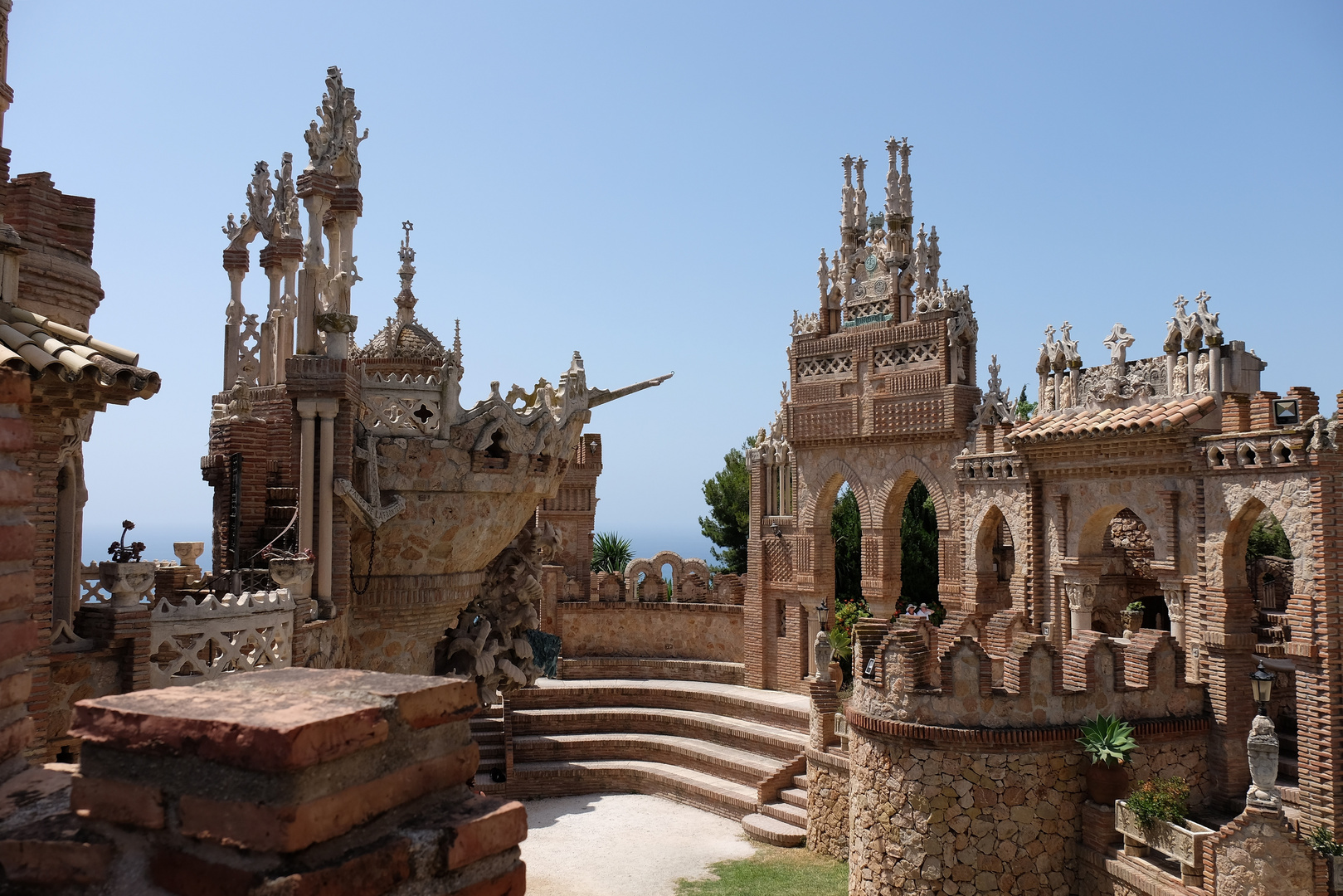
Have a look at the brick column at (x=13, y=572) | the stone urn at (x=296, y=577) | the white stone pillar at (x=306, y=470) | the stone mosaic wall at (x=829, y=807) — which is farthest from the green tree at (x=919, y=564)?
the brick column at (x=13, y=572)

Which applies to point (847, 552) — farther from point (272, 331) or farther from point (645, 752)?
point (272, 331)

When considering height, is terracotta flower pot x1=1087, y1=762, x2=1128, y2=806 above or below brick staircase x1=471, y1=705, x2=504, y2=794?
above

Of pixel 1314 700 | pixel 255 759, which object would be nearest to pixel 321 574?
pixel 255 759

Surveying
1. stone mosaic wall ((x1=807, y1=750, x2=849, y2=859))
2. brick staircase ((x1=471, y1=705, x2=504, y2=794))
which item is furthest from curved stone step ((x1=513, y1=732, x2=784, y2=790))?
stone mosaic wall ((x1=807, y1=750, x2=849, y2=859))

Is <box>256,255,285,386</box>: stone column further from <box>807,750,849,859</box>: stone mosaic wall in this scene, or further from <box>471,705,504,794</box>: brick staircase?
<box>807,750,849,859</box>: stone mosaic wall

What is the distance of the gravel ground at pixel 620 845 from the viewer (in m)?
16.1

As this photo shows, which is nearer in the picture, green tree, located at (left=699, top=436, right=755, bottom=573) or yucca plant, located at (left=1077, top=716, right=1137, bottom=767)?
yucca plant, located at (left=1077, top=716, right=1137, bottom=767)

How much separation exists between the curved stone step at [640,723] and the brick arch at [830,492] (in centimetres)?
477

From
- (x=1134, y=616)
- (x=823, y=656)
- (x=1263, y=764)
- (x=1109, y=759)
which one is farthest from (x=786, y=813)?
(x=1263, y=764)

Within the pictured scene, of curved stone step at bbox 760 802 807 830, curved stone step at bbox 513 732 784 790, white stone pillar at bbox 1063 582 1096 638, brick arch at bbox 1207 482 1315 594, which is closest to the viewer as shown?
brick arch at bbox 1207 482 1315 594

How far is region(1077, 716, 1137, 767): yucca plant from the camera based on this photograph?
12742mm

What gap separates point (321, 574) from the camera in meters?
12.8

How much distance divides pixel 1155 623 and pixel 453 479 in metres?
16.3

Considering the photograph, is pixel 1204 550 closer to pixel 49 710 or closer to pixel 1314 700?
pixel 1314 700
